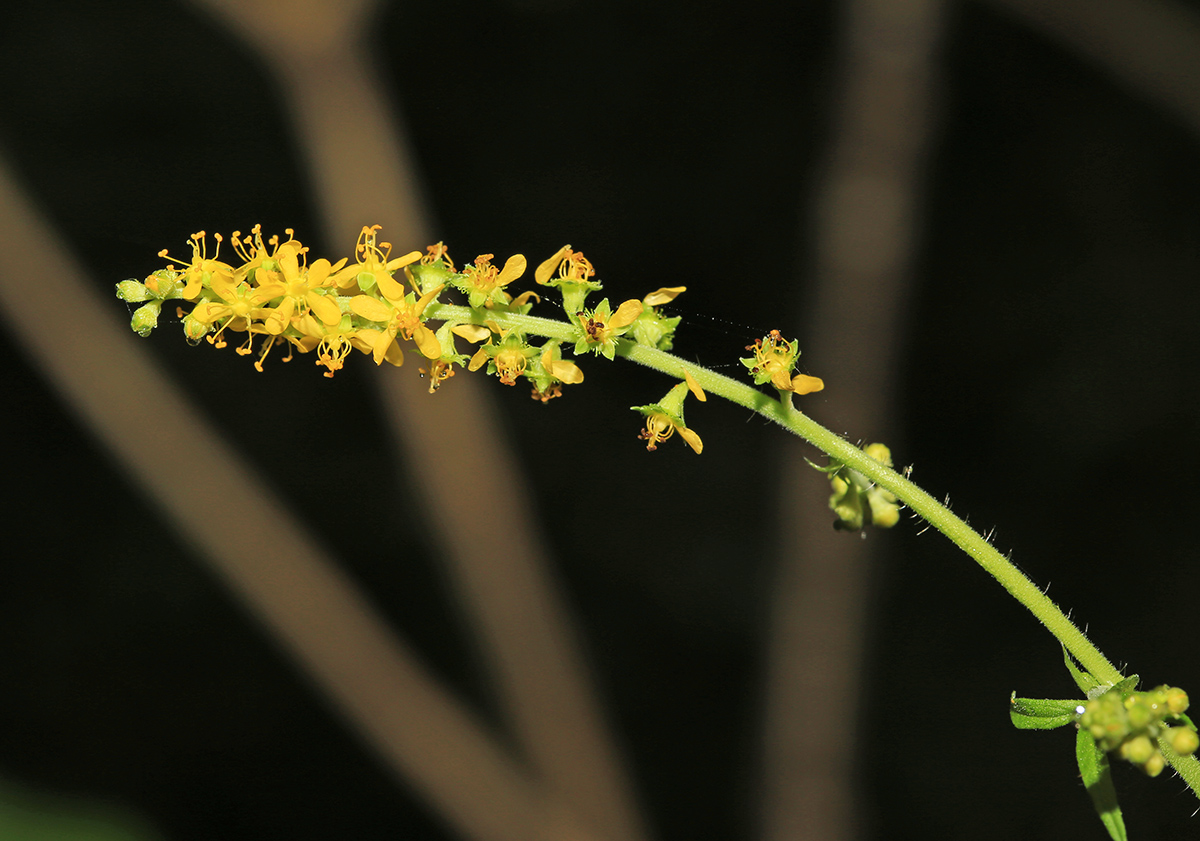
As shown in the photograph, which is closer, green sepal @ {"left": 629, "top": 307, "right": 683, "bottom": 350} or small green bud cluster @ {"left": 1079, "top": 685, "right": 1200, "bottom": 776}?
small green bud cluster @ {"left": 1079, "top": 685, "right": 1200, "bottom": 776}

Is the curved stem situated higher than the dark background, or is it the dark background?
the dark background

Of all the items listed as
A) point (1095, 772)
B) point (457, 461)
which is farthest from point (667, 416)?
point (457, 461)

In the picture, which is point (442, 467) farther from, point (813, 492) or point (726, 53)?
point (726, 53)

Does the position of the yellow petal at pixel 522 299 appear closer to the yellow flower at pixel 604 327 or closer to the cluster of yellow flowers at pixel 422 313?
the cluster of yellow flowers at pixel 422 313

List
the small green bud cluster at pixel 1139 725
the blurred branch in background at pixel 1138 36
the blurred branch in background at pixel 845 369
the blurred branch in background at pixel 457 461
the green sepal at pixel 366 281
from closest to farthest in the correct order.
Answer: the small green bud cluster at pixel 1139 725, the green sepal at pixel 366 281, the blurred branch in background at pixel 457 461, the blurred branch in background at pixel 1138 36, the blurred branch in background at pixel 845 369

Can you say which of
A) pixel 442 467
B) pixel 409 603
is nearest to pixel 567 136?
pixel 442 467

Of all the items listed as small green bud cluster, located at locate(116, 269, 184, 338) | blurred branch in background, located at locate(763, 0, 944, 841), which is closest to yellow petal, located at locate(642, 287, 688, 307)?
small green bud cluster, located at locate(116, 269, 184, 338)

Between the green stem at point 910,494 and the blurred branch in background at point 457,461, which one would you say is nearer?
the green stem at point 910,494

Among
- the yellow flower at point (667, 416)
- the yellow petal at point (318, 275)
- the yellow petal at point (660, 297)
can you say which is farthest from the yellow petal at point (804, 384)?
the yellow petal at point (318, 275)

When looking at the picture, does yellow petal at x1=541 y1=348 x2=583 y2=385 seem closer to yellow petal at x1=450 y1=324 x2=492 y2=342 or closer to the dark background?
yellow petal at x1=450 y1=324 x2=492 y2=342
